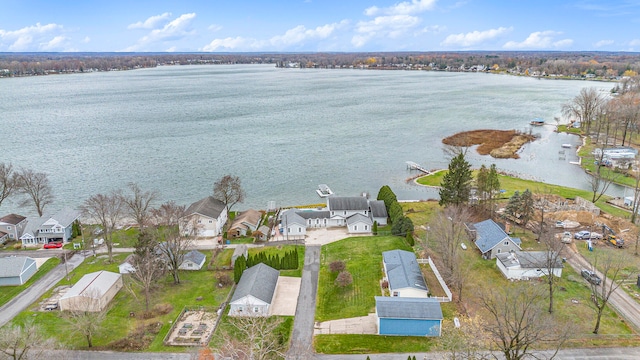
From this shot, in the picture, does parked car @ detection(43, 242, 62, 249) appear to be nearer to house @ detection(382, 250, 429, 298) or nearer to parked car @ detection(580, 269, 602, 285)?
house @ detection(382, 250, 429, 298)

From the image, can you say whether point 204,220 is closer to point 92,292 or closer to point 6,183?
point 92,292

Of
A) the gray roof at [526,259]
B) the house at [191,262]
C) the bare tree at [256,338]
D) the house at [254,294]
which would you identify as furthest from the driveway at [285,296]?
the gray roof at [526,259]

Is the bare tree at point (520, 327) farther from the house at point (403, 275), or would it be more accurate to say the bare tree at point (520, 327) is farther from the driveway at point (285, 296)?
the driveway at point (285, 296)

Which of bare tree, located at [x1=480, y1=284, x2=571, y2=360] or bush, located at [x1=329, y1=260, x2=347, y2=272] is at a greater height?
bare tree, located at [x1=480, y1=284, x2=571, y2=360]

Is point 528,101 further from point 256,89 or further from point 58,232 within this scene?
point 58,232

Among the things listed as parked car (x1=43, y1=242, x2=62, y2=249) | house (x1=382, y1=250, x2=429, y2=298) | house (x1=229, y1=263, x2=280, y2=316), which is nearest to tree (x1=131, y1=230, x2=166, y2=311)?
house (x1=229, y1=263, x2=280, y2=316)

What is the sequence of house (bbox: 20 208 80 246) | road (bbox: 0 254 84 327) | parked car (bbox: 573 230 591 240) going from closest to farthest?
road (bbox: 0 254 84 327) < parked car (bbox: 573 230 591 240) < house (bbox: 20 208 80 246)
